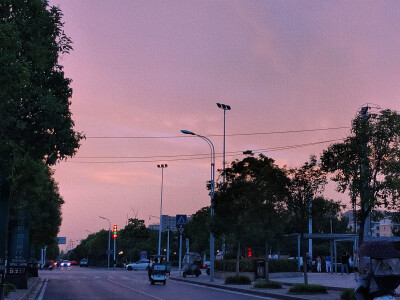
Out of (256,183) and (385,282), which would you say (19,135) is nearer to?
(385,282)

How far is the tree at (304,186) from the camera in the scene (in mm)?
25672

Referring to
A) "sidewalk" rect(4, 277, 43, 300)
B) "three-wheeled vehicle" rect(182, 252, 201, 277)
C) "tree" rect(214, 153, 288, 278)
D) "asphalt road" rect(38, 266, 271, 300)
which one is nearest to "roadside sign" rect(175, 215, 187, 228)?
"three-wheeled vehicle" rect(182, 252, 201, 277)

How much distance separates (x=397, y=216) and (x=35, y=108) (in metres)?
13.0

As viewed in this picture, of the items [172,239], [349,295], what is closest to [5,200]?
[349,295]

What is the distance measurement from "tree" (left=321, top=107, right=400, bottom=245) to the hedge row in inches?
917

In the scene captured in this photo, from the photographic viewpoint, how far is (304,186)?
84.6ft

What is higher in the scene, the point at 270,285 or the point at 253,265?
the point at 253,265

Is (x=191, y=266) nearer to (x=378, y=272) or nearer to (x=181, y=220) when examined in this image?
(x=181, y=220)

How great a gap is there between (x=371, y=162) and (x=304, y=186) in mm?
5958

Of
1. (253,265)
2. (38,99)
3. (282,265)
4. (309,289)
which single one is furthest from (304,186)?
(282,265)

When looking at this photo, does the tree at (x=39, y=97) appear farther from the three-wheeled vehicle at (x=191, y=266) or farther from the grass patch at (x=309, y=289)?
the three-wheeled vehicle at (x=191, y=266)

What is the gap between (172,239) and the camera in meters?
124

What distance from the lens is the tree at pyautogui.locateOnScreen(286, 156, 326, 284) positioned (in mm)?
25672

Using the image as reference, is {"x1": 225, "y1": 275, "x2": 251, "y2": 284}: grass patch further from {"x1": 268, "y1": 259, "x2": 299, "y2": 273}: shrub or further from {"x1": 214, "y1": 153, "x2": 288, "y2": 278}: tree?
{"x1": 268, "y1": 259, "x2": 299, "y2": 273}: shrub
